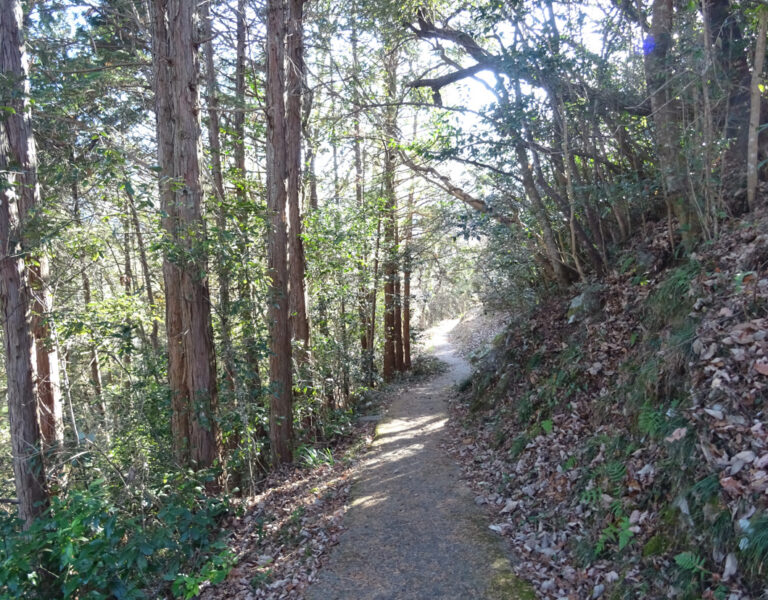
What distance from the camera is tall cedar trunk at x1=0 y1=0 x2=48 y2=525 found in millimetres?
5965

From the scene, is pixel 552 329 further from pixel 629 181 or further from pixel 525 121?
pixel 525 121

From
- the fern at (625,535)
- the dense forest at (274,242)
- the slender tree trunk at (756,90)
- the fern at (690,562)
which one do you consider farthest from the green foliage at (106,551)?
the slender tree trunk at (756,90)

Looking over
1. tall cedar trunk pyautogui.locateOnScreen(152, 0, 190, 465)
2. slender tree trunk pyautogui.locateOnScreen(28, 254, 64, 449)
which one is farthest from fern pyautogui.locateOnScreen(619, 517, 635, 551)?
slender tree trunk pyautogui.locateOnScreen(28, 254, 64, 449)

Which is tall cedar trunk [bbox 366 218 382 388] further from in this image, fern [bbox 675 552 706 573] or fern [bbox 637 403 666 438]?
fern [bbox 675 552 706 573]

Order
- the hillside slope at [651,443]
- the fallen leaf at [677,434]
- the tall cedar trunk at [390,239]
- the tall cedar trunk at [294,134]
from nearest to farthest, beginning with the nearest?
the hillside slope at [651,443]
the fallen leaf at [677,434]
the tall cedar trunk at [294,134]
the tall cedar trunk at [390,239]

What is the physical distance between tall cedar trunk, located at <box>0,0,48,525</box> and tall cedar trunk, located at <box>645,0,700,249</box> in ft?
28.0

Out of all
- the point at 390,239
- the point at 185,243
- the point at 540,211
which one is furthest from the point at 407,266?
the point at 185,243

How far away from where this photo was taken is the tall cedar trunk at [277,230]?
8000 millimetres

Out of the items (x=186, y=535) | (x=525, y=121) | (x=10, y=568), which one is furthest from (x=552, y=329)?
(x=10, y=568)

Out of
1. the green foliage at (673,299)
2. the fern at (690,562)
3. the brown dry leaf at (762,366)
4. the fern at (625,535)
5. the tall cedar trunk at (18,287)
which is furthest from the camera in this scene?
the tall cedar trunk at (18,287)

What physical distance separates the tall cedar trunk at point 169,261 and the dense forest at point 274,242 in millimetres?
38

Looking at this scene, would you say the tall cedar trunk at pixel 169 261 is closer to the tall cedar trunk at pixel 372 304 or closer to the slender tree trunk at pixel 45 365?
the slender tree trunk at pixel 45 365

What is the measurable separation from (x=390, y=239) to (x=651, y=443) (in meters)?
12.3

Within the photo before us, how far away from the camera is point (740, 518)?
3.14 metres
